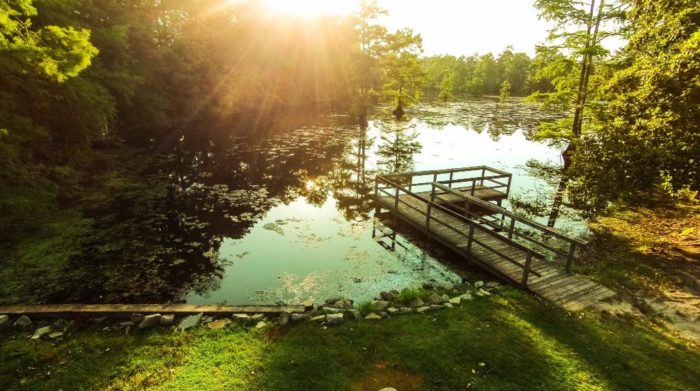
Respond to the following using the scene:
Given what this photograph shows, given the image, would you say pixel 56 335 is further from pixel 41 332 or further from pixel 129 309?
pixel 129 309

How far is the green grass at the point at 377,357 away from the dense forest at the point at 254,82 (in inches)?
233

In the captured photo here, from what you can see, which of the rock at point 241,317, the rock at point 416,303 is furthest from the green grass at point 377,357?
the rock at point 416,303

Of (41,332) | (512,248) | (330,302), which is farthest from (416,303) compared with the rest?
(41,332)

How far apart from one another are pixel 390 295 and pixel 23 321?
825 centimetres

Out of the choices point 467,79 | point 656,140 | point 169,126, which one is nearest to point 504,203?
point 656,140

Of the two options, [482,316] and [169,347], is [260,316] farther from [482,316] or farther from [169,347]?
[482,316]

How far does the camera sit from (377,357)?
652cm

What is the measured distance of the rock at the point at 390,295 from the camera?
912cm

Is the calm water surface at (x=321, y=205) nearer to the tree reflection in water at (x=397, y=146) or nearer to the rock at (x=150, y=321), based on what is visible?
Answer: the tree reflection in water at (x=397, y=146)

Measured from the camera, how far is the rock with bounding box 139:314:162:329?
24.4ft

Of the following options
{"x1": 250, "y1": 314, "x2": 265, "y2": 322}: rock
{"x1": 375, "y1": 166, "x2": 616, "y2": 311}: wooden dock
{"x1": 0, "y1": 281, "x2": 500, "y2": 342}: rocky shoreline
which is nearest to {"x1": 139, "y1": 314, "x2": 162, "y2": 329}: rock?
{"x1": 0, "y1": 281, "x2": 500, "y2": 342}: rocky shoreline

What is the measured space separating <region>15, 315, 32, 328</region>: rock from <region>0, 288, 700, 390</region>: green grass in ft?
1.44

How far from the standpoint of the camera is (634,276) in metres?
9.82

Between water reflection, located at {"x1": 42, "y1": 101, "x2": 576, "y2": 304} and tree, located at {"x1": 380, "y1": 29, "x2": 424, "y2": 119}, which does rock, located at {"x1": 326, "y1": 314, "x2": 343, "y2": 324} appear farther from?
tree, located at {"x1": 380, "y1": 29, "x2": 424, "y2": 119}
